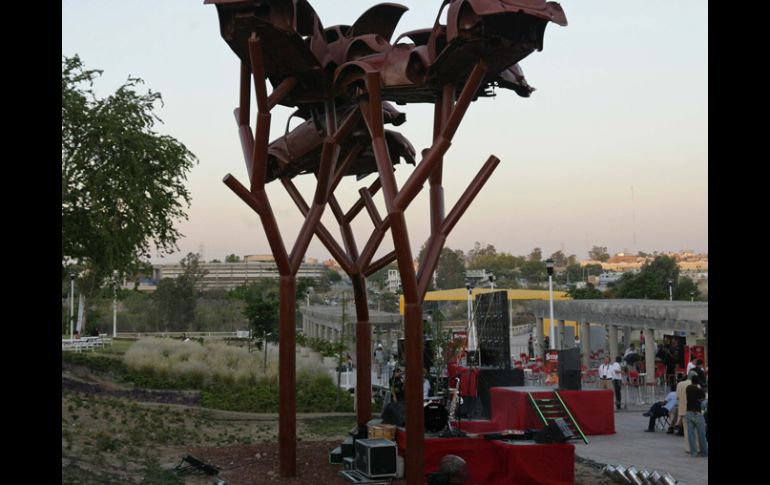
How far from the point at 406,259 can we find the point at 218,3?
16.3ft

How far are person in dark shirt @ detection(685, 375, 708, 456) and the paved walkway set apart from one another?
0.29 metres

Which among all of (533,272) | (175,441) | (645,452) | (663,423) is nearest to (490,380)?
(663,423)

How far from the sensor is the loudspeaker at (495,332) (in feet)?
75.9

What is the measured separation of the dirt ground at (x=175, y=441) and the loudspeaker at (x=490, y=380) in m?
3.55

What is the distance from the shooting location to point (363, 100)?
13617 mm

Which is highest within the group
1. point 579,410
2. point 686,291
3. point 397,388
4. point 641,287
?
point 641,287

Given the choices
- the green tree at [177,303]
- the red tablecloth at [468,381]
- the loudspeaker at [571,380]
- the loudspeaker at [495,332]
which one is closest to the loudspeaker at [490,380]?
the red tablecloth at [468,381]

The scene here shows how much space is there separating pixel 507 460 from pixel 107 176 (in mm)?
17172

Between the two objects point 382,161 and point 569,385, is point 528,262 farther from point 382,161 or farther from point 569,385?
point 382,161

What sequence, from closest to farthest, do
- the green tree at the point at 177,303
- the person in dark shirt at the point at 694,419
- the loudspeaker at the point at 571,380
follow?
the person in dark shirt at the point at 694,419 → the loudspeaker at the point at 571,380 → the green tree at the point at 177,303

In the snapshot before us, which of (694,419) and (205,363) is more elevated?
(694,419)

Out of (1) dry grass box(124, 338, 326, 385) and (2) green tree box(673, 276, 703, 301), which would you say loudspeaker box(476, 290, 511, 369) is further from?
(2) green tree box(673, 276, 703, 301)

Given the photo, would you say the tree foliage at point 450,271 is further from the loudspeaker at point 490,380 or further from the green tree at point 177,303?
the loudspeaker at point 490,380

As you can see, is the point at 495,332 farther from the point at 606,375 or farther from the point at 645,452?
the point at 645,452
